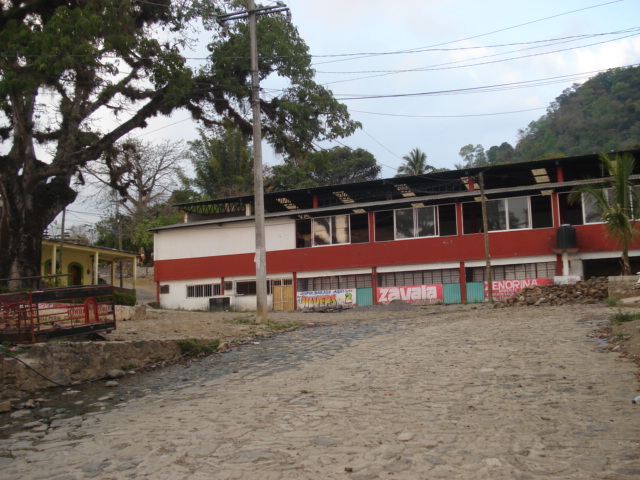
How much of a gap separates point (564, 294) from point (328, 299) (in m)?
14.4

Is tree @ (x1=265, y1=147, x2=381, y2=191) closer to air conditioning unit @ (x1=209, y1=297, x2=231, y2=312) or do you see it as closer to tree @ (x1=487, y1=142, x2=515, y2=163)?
air conditioning unit @ (x1=209, y1=297, x2=231, y2=312)

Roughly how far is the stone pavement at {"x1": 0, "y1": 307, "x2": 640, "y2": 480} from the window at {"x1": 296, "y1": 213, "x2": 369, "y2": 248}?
77.7ft

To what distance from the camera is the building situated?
29531 millimetres

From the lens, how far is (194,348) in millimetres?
11781

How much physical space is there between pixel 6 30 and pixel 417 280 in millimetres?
22635

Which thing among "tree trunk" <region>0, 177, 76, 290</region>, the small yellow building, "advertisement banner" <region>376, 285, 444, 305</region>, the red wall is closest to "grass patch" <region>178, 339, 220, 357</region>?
"tree trunk" <region>0, 177, 76, 290</region>

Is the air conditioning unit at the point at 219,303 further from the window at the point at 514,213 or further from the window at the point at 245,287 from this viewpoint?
the window at the point at 514,213

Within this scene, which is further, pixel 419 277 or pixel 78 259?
pixel 78 259

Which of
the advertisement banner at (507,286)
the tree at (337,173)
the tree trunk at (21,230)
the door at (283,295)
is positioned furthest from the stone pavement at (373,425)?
the tree at (337,173)

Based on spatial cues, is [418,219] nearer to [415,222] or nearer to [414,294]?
[415,222]

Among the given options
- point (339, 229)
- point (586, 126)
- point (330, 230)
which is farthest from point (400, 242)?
point (586, 126)

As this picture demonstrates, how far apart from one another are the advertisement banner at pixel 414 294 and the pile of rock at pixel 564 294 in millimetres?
7961

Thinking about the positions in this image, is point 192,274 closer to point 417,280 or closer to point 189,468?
point 417,280

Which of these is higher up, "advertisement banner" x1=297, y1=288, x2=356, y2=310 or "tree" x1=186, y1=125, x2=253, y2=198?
"tree" x1=186, y1=125, x2=253, y2=198
